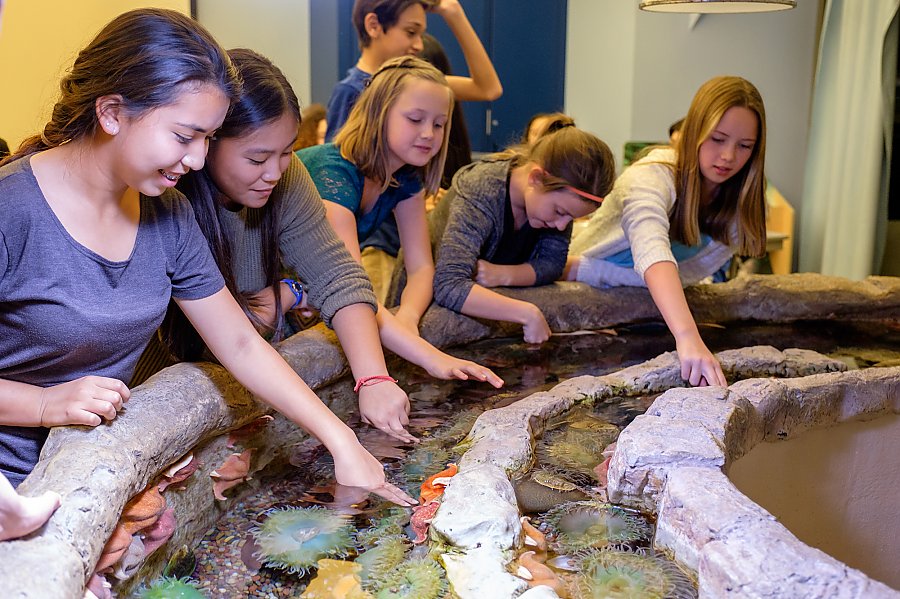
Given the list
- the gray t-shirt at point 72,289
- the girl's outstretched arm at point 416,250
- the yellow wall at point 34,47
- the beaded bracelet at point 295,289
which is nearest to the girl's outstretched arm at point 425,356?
the beaded bracelet at point 295,289

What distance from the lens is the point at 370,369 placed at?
2062 millimetres

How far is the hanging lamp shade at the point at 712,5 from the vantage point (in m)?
3.67

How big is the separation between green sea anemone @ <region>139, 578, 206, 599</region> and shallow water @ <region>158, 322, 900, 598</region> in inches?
0.9

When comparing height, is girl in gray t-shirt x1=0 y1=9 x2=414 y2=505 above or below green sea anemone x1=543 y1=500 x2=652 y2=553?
above

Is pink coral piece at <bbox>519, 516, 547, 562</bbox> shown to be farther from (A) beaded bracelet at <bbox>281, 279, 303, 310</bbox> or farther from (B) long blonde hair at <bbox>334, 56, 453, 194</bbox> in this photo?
(B) long blonde hair at <bbox>334, 56, 453, 194</bbox>

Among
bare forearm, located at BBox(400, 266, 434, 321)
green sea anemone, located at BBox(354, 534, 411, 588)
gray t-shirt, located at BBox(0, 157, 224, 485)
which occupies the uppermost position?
gray t-shirt, located at BBox(0, 157, 224, 485)

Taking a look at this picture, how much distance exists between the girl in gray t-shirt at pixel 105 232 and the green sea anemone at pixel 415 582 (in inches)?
9.5

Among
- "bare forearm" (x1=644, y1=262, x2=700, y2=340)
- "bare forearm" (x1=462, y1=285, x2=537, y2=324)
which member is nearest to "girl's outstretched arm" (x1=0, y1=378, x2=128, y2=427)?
"bare forearm" (x1=462, y1=285, x2=537, y2=324)

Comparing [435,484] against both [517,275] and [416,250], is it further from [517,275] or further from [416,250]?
[517,275]

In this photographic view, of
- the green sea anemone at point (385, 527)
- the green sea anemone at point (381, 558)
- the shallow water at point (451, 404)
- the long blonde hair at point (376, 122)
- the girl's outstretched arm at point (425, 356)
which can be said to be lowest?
the shallow water at point (451, 404)

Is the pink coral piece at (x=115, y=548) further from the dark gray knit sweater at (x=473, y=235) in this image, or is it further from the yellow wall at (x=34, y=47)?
the yellow wall at (x=34, y=47)

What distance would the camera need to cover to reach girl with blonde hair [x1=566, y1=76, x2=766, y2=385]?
2.69 metres

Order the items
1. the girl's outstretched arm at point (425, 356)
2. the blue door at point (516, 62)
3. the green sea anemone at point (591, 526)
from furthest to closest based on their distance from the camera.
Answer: the blue door at point (516, 62) < the girl's outstretched arm at point (425, 356) < the green sea anemone at point (591, 526)

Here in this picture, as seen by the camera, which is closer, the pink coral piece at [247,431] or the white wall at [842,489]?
the pink coral piece at [247,431]
